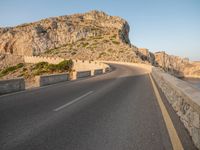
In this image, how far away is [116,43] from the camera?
4852 inches

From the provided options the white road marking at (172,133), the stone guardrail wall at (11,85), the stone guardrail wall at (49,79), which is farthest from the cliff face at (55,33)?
the white road marking at (172,133)

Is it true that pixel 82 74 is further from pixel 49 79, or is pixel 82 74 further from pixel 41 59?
pixel 41 59

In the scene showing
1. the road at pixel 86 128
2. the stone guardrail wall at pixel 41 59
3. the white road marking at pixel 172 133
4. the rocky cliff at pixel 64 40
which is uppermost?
the rocky cliff at pixel 64 40

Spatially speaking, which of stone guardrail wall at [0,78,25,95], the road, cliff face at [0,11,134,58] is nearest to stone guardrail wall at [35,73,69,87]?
stone guardrail wall at [0,78,25,95]

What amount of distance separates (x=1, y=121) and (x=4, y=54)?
12829 centimetres

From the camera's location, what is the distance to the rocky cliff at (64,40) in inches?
4523

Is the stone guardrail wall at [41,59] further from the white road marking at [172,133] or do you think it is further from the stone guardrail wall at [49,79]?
the white road marking at [172,133]

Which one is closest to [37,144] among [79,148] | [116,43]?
[79,148]

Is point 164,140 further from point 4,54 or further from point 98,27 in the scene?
point 98,27

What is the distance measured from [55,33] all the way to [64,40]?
6.92 m

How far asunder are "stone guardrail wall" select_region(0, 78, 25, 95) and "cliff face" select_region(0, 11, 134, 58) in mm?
112307

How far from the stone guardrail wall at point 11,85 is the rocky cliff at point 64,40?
91501 millimetres

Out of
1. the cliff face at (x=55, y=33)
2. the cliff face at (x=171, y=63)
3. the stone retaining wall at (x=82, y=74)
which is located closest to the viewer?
the stone retaining wall at (x=82, y=74)

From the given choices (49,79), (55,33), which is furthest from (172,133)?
(55,33)
